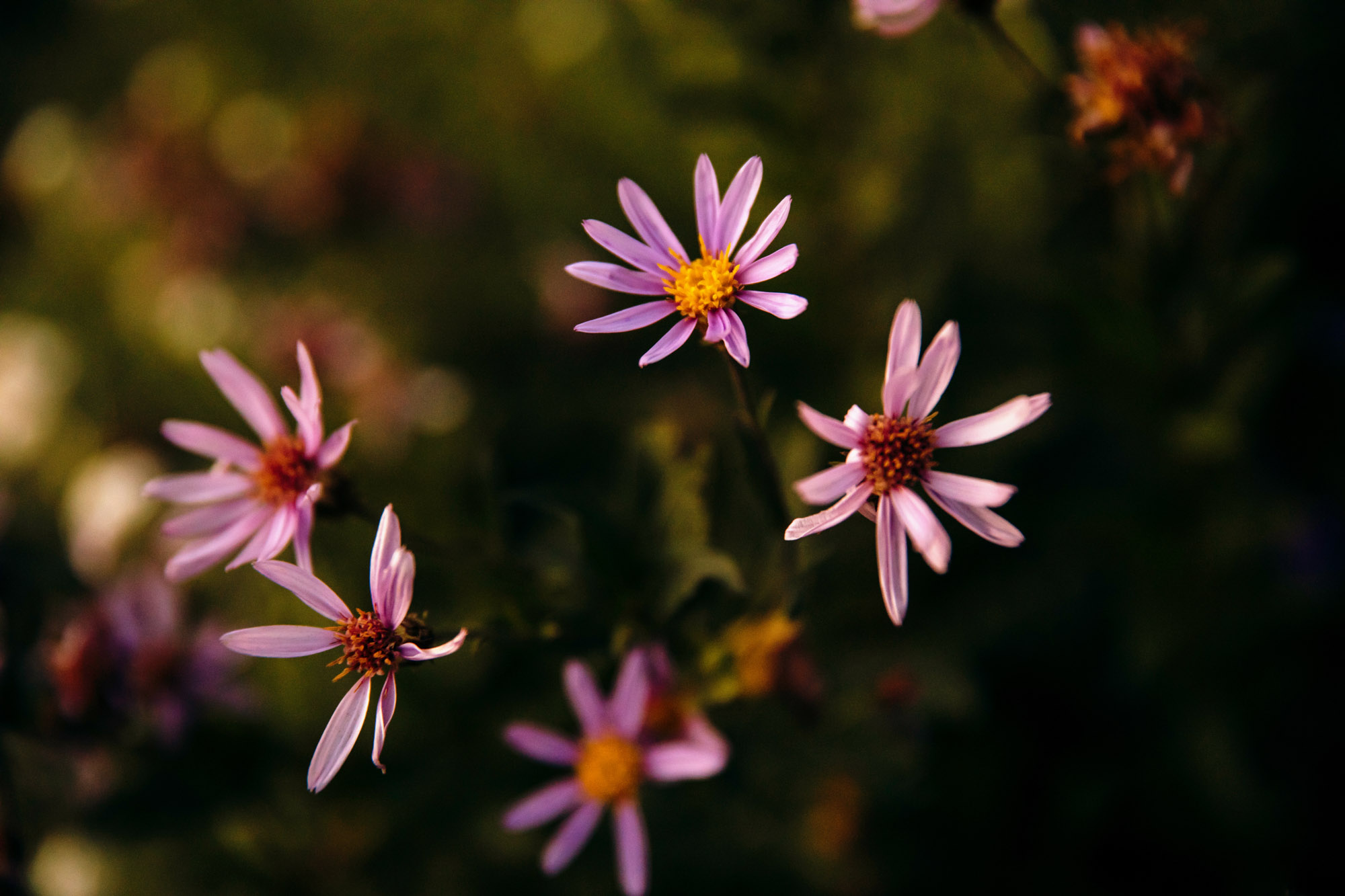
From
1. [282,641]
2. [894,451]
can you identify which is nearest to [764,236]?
[894,451]

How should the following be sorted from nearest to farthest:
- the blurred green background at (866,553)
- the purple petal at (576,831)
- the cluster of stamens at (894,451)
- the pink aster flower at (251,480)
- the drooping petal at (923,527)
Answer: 1. the drooping petal at (923,527)
2. the cluster of stamens at (894,451)
3. the pink aster flower at (251,480)
4. the purple petal at (576,831)
5. the blurred green background at (866,553)

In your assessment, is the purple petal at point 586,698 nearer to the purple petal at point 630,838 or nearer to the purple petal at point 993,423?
the purple petal at point 630,838

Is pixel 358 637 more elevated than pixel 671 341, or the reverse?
pixel 671 341

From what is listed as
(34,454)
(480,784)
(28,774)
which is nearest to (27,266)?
(34,454)

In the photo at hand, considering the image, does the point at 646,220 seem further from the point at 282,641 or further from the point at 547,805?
the point at 547,805

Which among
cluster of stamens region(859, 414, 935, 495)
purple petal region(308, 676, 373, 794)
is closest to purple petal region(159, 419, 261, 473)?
purple petal region(308, 676, 373, 794)

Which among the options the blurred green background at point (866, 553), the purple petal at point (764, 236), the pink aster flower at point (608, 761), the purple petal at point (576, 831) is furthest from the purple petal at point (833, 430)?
the purple petal at point (576, 831)

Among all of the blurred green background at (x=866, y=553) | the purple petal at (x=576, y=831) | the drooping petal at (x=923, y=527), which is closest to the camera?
the drooping petal at (x=923, y=527)
